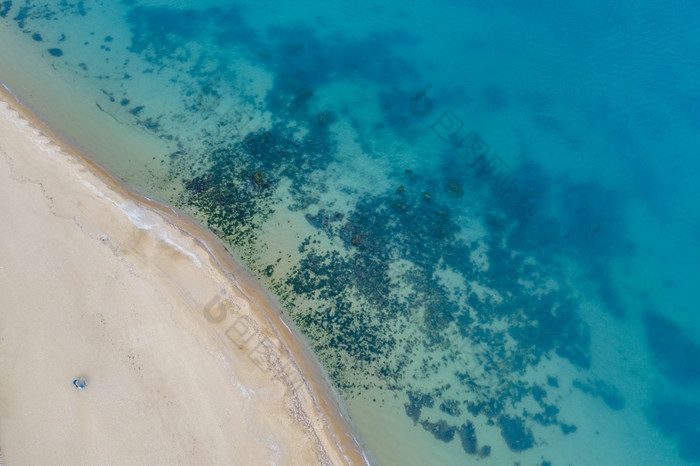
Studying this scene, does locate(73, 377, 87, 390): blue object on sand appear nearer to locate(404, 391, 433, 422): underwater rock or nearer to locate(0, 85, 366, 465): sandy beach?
locate(0, 85, 366, 465): sandy beach

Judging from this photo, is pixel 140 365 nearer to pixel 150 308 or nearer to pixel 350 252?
pixel 150 308

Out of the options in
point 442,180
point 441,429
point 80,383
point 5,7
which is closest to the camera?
point 80,383

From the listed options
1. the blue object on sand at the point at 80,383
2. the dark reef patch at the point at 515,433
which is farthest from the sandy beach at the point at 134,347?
the dark reef patch at the point at 515,433

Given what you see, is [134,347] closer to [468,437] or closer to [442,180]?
[468,437]

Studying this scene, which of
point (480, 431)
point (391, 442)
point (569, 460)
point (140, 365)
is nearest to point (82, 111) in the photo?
point (140, 365)

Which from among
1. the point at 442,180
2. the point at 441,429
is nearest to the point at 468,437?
the point at 441,429

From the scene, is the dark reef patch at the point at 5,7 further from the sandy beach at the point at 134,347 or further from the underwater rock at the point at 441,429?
the underwater rock at the point at 441,429
